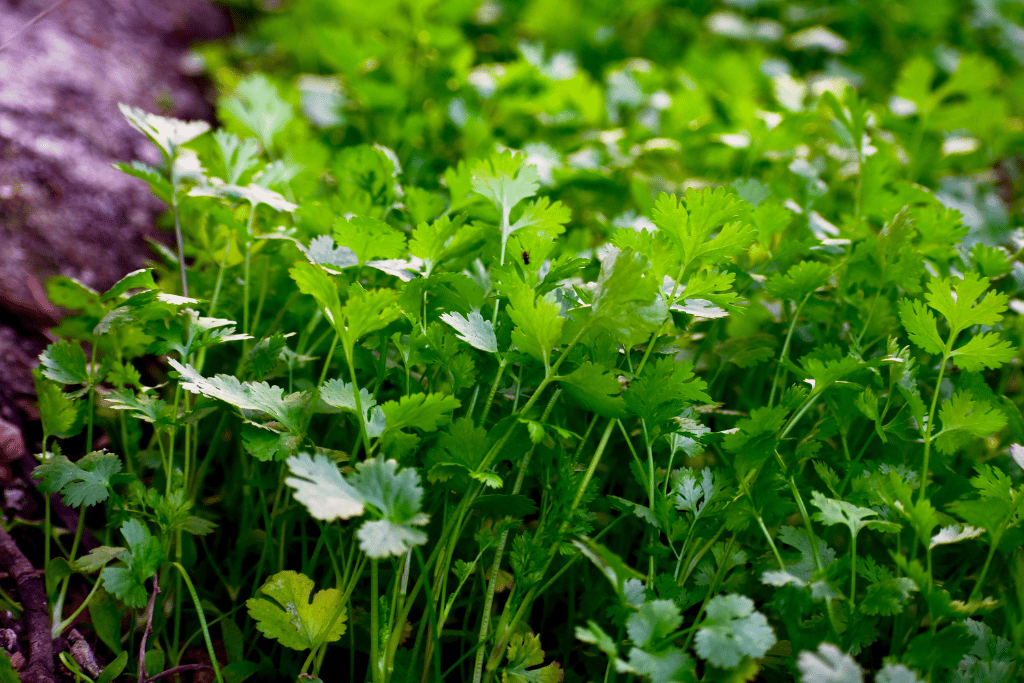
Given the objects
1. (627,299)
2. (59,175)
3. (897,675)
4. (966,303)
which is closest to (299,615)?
(627,299)

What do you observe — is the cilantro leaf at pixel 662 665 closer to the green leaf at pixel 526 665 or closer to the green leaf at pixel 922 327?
the green leaf at pixel 526 665

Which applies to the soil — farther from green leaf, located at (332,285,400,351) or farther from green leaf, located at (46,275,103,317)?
green leaf, located at (332,285,400,351)

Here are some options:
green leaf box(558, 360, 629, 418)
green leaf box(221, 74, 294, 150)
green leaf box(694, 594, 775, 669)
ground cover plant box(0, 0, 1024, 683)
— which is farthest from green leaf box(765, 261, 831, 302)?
green leaf box(221, 74, 294, 150)

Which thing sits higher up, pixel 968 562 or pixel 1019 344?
pixel 1019 344

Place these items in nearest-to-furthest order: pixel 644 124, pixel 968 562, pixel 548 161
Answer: pixel 968 562 → pixel 548 161 → pixel 644 124

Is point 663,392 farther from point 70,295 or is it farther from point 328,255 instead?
point 70,295

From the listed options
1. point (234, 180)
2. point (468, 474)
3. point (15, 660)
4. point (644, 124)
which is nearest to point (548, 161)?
point (644, 124)

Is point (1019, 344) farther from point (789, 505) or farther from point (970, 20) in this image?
point (970, 20)

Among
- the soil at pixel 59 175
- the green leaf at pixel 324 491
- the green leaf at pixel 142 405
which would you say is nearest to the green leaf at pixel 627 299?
the green leaf at pixel 324 491
